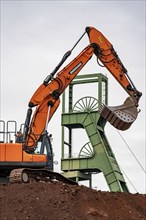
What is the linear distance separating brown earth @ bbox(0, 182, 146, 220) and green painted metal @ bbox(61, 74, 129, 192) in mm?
23621

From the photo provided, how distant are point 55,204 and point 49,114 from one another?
655 cm

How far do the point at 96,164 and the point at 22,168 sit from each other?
2605 centimetres

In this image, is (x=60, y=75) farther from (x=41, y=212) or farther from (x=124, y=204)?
(x=41, y=212)

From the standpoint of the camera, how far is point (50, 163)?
79.0ft

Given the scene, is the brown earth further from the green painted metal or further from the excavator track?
the green painted metal

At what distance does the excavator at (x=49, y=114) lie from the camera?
23516 mm

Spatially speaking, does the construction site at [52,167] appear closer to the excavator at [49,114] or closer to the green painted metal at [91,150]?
the excavator at [49,114]

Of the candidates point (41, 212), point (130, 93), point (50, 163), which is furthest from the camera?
point (130, 93)

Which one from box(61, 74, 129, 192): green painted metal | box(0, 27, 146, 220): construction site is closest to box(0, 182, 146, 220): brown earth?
box(0, 27, 146, 220): construction site

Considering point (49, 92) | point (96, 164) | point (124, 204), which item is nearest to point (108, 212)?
point (124, 204)

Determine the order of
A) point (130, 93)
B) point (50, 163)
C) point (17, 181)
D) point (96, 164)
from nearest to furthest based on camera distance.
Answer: point (17, 181), point (50, 163), point (130, 93), point (96, 164)

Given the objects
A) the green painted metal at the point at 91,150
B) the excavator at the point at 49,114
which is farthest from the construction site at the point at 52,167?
the green painted metal at the point at 91,150

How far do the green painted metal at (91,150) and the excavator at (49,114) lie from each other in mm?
18870

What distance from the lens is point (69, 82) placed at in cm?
2877
